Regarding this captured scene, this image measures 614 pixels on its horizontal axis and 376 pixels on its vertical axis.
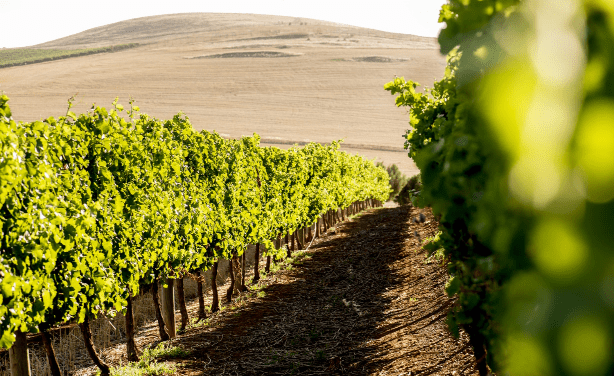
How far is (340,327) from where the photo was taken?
344 inches

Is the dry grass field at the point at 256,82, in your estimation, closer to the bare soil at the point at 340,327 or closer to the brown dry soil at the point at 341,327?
the bare soil at the point at 340,327

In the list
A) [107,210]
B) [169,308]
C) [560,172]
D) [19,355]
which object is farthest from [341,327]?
[560,172]

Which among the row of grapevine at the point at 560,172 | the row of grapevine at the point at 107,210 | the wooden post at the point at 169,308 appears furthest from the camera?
the wooden post at the point at 169,308

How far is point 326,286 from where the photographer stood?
12.1 metres

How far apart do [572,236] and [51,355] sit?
23.6 feet

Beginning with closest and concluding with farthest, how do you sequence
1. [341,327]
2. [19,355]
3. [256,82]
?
[19,355], [341,327], [256,82]

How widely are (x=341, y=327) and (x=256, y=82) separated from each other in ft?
218

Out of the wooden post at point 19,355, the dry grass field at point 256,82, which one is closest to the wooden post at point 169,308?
the wooden post at point 19,355

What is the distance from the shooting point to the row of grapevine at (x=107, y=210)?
198 inches

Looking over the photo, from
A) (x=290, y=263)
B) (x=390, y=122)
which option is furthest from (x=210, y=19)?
(x=290, y=263)

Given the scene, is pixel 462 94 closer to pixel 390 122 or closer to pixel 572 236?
pixel 572 236

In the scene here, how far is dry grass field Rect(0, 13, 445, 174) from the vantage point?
57656 mm

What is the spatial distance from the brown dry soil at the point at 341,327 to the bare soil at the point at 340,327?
17 mm

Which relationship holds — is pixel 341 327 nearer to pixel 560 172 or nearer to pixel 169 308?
pixel 169 308
